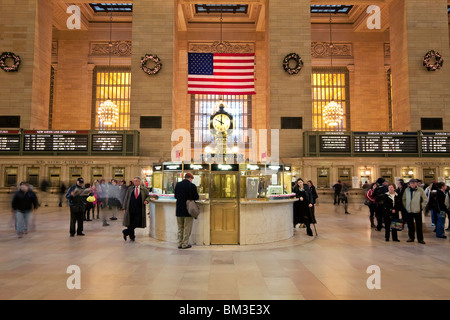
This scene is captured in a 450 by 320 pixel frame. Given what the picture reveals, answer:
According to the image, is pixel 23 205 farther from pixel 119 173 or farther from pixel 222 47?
pixel 222 47

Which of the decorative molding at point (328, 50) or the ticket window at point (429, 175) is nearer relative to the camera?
the ticket window at point (429, 175)

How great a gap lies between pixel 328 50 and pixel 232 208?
75.3 feet

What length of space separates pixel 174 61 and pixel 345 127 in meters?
15.3

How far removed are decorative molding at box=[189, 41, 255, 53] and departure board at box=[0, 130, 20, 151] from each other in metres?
13.9

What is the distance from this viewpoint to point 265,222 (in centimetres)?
750

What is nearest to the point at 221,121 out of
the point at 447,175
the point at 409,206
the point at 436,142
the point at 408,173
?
the point at 409,206

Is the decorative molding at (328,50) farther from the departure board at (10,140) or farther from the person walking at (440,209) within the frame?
the departure board at (10,140)

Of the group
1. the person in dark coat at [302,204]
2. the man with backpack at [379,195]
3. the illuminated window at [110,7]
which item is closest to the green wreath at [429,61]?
the man with backpack at [379,195]

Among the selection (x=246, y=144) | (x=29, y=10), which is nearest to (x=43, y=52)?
(x=29, y=10)

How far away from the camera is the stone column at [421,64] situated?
61.5 feet

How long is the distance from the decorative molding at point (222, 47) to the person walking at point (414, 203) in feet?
66.8

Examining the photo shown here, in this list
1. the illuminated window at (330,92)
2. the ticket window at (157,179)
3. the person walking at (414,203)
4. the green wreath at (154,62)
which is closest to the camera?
the person walking at (414,203)

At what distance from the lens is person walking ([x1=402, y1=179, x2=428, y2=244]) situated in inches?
295

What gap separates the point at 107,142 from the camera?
17.7 meters
